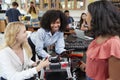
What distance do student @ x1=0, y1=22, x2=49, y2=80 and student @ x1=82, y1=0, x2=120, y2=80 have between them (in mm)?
695

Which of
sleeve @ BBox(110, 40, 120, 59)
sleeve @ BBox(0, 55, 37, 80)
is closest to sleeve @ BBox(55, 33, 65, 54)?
sleeve @ BBox(0, 55, 37, 80)

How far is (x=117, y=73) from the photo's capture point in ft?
3.94

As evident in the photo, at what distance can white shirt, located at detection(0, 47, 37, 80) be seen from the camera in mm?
1767

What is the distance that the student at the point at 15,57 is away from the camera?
1.78 m

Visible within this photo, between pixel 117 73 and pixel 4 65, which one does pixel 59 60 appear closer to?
pixel 4 65

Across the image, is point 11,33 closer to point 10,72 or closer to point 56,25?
point 10,72

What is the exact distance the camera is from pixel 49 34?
258 cm

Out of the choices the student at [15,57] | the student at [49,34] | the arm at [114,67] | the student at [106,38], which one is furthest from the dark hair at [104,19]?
the student at [49,34]

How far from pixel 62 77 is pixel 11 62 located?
500mm

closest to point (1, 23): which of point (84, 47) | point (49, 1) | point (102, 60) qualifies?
point (49, 1)

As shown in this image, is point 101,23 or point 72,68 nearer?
point 101,23

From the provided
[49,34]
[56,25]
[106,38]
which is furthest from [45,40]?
[106,38]

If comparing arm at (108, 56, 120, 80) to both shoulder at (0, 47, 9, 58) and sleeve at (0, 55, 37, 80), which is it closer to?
sleeve at (0, 55, 37, 80)

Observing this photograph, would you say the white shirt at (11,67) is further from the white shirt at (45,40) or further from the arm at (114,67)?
the arm at (114,67)
